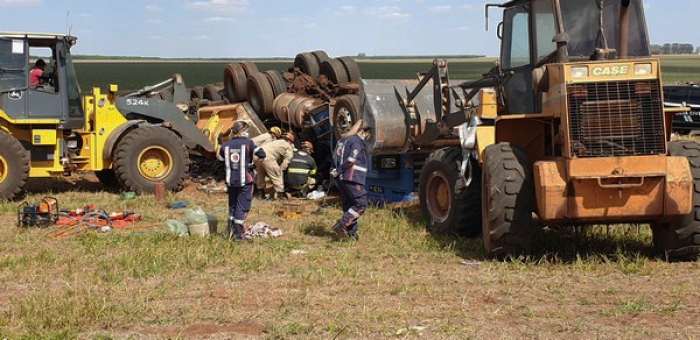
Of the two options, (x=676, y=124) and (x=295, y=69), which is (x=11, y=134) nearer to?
(x=295, y=69)

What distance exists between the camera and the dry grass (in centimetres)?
632

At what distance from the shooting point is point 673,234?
8266 millimetres

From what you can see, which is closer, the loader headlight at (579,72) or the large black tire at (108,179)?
the loader headlight at (579,72)

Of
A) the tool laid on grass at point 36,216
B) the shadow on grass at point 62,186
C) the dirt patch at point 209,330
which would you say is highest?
the shadow on grass at point 62,186

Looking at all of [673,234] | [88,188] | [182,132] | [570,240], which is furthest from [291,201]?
[673,234]

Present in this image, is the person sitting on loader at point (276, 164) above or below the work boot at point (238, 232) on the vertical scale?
above

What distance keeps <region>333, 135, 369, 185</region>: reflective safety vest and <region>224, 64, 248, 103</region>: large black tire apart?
718 centimetres

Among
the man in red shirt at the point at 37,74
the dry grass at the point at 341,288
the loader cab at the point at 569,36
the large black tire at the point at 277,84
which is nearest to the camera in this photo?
the dry grass at the point at 341,288

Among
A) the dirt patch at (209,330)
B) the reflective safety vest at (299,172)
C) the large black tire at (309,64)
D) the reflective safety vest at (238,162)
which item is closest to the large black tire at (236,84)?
the large black tire at (309,64)

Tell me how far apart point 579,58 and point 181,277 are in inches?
178

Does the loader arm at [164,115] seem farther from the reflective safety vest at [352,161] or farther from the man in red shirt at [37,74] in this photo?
the reflective safety vest at [352,161]

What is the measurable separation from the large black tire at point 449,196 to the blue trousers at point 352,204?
0.89 meters

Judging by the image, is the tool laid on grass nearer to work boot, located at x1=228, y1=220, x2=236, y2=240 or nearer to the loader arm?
work boot, located at x1=228, y1=220, x2=236, y2=240

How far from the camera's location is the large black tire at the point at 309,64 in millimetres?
16641
